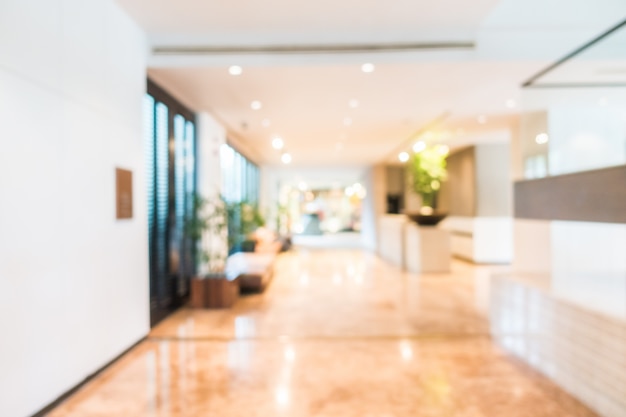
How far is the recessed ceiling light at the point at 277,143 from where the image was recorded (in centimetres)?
953

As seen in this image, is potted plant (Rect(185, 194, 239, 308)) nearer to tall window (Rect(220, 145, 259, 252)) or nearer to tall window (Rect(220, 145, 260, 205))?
tall window (Rect(220, 145, 259, 252))

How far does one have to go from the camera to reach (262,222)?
695 cm

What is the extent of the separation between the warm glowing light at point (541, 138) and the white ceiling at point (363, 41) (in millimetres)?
1058

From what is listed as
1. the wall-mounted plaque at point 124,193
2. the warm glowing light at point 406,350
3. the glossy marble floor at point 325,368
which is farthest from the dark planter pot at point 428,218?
the wall-mounted plaque at point 124,193

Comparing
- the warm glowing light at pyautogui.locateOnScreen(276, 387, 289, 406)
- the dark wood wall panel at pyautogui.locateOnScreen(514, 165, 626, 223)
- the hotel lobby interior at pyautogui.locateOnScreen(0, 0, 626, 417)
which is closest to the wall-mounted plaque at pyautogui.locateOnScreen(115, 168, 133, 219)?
the hotel lobby interior at pyautogui.locateOnScreen(0, 0, 626, 417)

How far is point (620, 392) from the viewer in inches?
99.6

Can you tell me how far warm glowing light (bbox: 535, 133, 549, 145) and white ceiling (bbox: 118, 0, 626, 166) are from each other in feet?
3.47

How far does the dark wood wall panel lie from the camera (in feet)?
9.14

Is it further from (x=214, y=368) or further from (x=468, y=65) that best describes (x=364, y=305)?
(x=468, y=65)

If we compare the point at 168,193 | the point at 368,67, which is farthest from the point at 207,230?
the point at 368,67

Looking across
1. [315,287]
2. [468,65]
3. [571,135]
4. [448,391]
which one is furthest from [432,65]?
[315,287]

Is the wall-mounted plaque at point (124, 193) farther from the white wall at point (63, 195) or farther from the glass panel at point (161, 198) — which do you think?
the glass panel at point (161, 198)

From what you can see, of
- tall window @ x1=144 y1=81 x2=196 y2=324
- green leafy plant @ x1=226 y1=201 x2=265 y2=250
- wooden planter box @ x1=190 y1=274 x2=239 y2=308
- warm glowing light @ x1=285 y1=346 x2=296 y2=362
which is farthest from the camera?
green leafy plant @ x1=226 y1=201 x2=265 y2=250

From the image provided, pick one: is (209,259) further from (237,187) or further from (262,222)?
(237,187)
